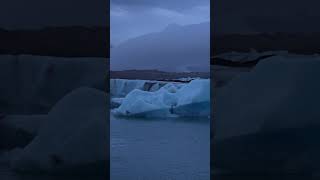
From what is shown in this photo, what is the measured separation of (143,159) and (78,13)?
319 centimetres

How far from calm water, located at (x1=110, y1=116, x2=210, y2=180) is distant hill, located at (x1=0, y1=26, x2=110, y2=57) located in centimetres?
160

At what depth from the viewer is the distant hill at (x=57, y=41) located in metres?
3.56

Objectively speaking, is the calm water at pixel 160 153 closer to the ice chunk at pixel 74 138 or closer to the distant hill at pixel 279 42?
the ice chunk at pixel 74 138

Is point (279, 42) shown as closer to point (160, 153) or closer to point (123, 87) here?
point (160, 153)

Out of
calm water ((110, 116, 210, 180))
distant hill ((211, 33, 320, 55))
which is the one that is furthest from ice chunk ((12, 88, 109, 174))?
calm water ((110, 116, 210, 180))

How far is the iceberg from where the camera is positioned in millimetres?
12672

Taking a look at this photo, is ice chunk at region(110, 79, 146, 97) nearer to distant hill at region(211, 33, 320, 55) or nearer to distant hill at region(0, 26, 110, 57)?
distant hill at region(0, 26, 110, 57)

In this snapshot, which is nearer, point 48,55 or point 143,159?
point 48,55

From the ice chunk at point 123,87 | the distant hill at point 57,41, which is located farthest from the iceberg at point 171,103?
the distant hill at point 57,41

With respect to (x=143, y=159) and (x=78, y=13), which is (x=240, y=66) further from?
(x=143, y=159)

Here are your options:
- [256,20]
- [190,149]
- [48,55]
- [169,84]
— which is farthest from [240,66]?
[169,84]

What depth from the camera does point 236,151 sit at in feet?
11.7

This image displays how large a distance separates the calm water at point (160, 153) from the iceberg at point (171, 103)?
0.80 metres

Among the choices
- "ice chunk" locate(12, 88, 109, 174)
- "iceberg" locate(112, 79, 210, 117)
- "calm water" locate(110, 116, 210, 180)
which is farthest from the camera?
"iceberg" locate(112, 79, 210, 117)
